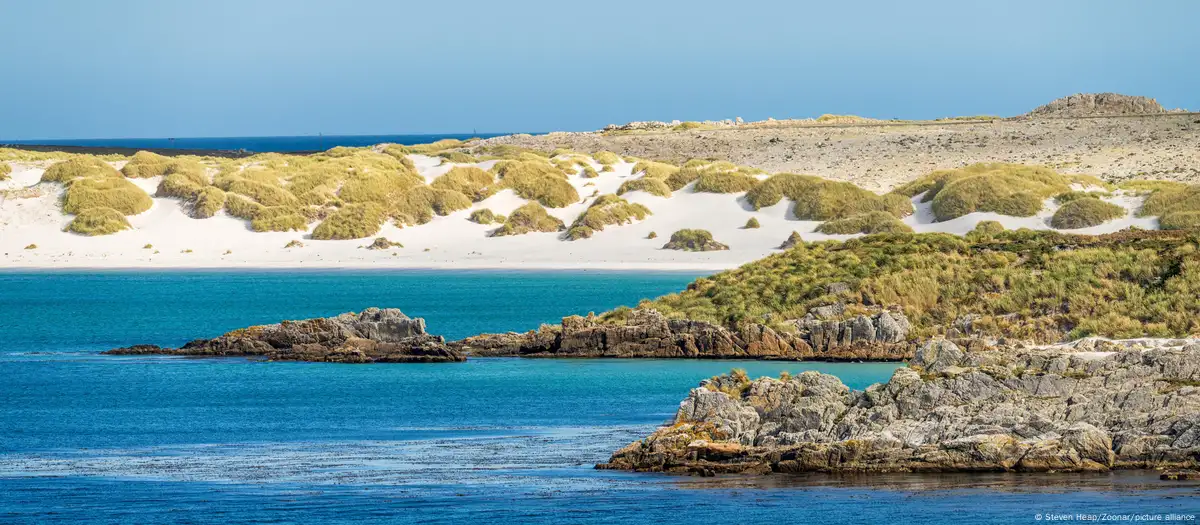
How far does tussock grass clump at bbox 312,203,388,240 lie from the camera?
6034cm

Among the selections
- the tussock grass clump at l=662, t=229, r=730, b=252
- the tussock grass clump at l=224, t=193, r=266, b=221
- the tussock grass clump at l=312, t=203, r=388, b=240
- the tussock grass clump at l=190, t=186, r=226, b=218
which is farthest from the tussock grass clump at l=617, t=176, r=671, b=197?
the tussock grass clump at l=190, t=186, r=226, b=218

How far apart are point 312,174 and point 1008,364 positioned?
49096 millimetres

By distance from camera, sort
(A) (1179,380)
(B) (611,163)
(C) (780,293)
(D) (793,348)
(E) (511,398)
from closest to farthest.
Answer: (A) (1179,380) → (E) (511,398) → (D) (793,348) → (C) (780,293) → (B) (611,163)

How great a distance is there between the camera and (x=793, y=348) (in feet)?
99.7

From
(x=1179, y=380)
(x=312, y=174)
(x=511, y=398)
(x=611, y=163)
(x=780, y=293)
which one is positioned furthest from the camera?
(x=611, y=163)

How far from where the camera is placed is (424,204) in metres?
62.9

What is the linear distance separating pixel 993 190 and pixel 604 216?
45.2 ft

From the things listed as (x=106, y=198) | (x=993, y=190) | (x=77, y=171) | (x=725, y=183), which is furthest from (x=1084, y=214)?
(x=77, y=171)

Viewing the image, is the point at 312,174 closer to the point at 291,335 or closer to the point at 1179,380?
the point at 291,335

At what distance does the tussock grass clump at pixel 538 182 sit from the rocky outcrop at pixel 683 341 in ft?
99.6

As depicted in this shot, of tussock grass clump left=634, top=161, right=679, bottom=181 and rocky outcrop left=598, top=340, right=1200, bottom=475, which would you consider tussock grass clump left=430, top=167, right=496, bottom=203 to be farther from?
rocky outcrop left=598, top=340, right=1200, bottom=475

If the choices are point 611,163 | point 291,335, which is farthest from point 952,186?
point 291,335

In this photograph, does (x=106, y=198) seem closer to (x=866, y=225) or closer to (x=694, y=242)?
(x=694, y=242)

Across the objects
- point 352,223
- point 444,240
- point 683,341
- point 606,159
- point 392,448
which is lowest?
point 392,448
